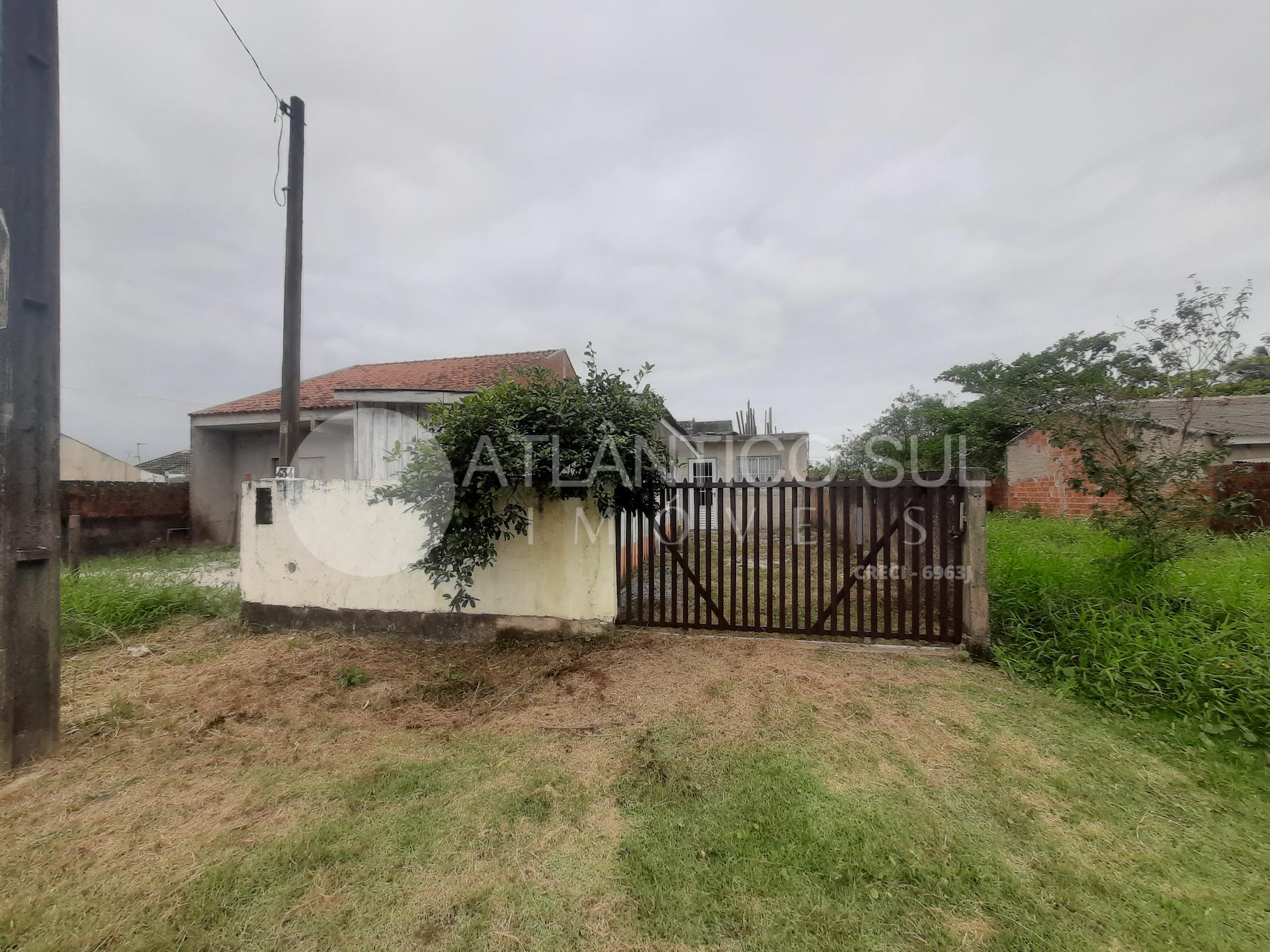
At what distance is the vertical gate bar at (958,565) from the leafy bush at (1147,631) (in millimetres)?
343

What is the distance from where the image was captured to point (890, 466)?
10805 millimetres

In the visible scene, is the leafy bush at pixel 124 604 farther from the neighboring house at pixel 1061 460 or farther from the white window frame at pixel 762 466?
the white window frame at pixel 762 466

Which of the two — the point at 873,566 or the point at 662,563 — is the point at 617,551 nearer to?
the point at 662,563

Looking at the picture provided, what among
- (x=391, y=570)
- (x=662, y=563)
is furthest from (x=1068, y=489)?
(x=391, y=570)

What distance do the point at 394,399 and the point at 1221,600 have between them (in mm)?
10307

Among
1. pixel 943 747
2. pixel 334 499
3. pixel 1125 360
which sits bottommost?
pixel 943 747

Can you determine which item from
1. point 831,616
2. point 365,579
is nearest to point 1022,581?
point 831,616

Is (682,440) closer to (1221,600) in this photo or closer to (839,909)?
(1221,600)

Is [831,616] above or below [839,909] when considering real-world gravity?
above

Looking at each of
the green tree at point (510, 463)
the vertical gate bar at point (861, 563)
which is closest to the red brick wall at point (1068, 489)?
the vertical gate bar at point (861, 563)

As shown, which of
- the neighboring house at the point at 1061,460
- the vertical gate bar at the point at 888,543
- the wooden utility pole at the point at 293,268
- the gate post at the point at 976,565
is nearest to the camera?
the gate post at the point at 976,565

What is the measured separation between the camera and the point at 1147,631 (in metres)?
3.50

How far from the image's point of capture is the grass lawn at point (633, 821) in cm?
165

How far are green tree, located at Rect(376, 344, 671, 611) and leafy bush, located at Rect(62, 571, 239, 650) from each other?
3133 mm
